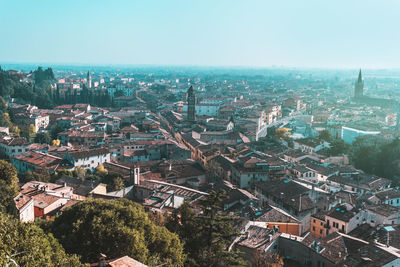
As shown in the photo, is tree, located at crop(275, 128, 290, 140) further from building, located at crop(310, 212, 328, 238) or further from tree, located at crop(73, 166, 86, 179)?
building, located at crop(310, 212, 328, 238)

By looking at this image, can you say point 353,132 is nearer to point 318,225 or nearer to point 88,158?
point 318,225

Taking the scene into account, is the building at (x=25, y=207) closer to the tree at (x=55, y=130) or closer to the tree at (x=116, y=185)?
the tree at (x=116, y=185)

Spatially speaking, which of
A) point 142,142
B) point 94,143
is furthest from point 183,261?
point 94,143

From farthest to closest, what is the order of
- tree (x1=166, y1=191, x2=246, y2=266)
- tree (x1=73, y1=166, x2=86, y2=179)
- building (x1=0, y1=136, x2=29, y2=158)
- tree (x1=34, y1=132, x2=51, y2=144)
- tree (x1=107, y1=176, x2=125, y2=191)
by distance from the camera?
tree (x1=34, y1=132, x2=51, y2=144), building (x1=0, y1=136, x2=29, y2=158), tree (x1=73, y1=166, x2=86, y2=179), tree (x1=107, y1=176, x2=125, y2=191), tree (x1=166, y1=191, x2=246, y2=266)

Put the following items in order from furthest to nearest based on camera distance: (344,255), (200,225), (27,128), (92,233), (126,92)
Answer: (126,92) → (27,128) → (344,255) → (200,225) → (92,233)

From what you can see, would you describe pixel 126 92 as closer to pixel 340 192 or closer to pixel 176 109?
pixel 176 109

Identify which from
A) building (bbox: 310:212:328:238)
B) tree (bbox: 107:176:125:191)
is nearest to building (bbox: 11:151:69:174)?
tree (bbox: 107:176:125:191)
